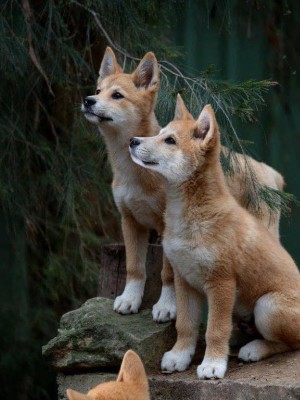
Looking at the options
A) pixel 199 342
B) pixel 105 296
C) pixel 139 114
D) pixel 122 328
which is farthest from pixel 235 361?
pixel 139 114

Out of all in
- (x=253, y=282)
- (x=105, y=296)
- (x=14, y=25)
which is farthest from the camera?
(x=14, y=25)

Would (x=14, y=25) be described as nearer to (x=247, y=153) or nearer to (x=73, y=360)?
(x=247, y=153)

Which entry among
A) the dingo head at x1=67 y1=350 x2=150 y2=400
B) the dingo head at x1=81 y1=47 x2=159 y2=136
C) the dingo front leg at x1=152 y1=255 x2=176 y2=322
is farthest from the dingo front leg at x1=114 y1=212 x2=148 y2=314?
the dingo head at x1=67 y1=350 x2=150 y2=400

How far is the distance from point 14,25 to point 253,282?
2758 mm

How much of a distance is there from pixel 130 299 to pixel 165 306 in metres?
0.22

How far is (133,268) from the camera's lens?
555 centimetres

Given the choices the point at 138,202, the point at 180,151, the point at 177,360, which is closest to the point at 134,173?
the point at 138,202

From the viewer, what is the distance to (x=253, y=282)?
504 cm

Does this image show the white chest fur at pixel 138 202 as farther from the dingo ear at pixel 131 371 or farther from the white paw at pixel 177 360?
the dingo ear at pixel 131 371

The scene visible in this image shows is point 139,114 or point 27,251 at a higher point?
point 139,114

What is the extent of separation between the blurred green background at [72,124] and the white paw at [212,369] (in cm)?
169

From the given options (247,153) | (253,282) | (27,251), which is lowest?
(27,251)

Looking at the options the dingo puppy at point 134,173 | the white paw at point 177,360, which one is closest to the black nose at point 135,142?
the dingo puppy at point 134,173

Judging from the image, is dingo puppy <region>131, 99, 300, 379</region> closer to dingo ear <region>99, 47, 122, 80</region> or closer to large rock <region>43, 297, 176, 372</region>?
large rock <region>43, 297, 176, 372</region>
